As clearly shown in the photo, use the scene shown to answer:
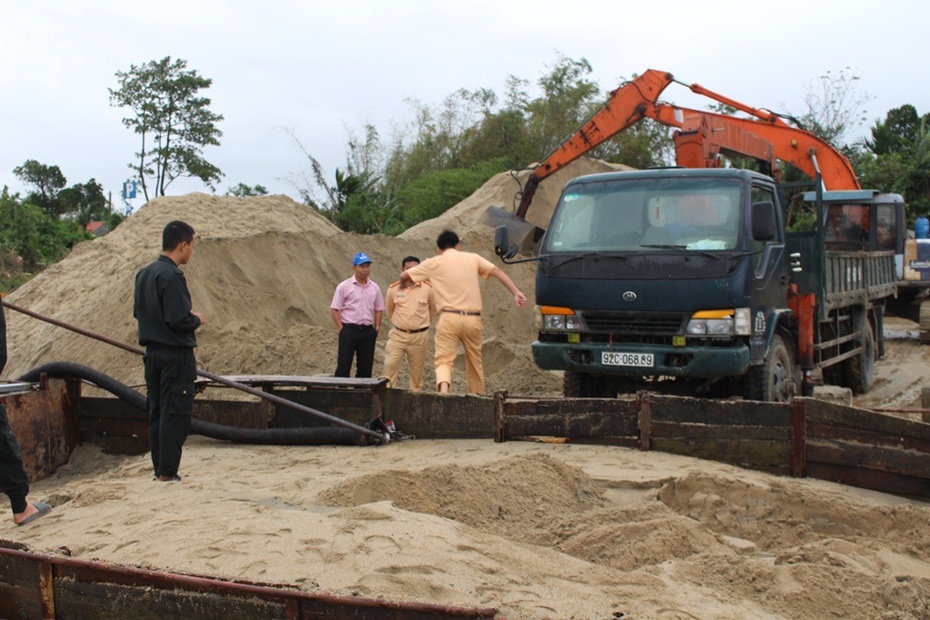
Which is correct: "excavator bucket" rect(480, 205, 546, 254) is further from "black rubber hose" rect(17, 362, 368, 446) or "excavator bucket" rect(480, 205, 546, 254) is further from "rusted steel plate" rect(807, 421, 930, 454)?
"rusted steel plate" rect(807, 421, 930, 454)

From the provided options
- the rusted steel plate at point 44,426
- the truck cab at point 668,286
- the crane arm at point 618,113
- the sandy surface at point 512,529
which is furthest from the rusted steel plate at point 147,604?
the crane arm at point 618,113

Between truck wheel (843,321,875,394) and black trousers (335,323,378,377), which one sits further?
truck wheel (843,321,875,394)

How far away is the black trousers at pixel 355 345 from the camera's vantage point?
10.4 m

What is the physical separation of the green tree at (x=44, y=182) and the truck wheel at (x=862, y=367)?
41.0 m

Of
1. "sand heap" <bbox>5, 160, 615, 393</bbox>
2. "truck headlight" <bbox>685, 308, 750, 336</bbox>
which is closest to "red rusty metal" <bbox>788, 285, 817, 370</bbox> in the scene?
"truck headlight" <bbox>685, 308, 750, 336</bbox>

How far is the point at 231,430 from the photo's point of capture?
829 centimetres

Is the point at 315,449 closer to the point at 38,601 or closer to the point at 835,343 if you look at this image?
the point at 38,601

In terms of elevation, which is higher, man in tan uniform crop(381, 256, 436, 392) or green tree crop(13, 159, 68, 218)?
green tree crop(13, 159, 68, 218)

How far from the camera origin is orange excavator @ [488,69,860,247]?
36.7ft

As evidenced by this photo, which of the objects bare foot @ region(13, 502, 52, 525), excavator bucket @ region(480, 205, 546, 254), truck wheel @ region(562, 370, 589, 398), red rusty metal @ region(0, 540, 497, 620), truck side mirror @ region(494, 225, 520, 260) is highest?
excavator bucket @ region(480, 205, 546, 254)

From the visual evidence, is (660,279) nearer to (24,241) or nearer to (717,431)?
(717,431)

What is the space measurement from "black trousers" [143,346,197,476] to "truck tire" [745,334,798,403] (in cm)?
505

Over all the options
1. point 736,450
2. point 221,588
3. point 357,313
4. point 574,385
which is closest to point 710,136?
point 574,385

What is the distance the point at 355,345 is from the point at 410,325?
2.99ft
